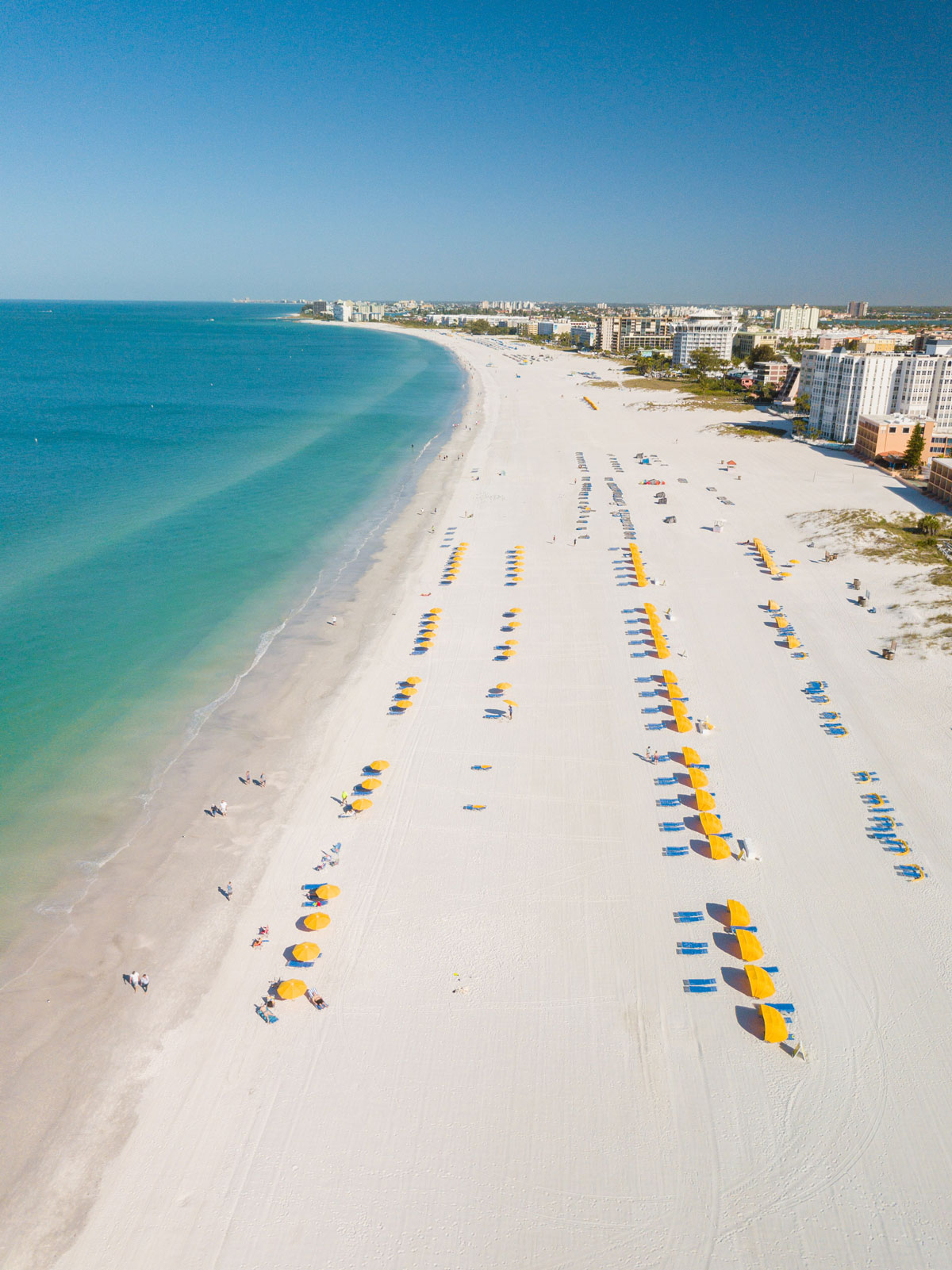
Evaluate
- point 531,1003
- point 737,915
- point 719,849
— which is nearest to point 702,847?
point 719,849

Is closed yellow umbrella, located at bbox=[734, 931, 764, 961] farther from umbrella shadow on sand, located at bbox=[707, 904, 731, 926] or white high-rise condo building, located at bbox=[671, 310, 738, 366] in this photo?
white high-rise condo building, located at bbox=[671, 310, 738, 366]

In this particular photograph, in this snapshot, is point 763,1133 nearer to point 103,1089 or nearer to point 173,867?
point 103,1089

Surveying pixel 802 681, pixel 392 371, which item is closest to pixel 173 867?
pixel 802 681

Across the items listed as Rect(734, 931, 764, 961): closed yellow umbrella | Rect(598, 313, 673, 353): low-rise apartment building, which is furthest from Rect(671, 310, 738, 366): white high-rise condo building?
Rect(734, 931, 764, 961): closed yellow umbrella

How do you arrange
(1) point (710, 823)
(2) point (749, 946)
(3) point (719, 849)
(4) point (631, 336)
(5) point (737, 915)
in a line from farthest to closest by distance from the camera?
(4) point (631, 336), (1) point (710, 823), (3) point (719, 849), (5) point (737, 915), (2) point (749, 946)

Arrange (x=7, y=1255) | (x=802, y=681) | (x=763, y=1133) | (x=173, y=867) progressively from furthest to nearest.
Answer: (x=802, y=681)
(x=173, y=867)
(x=763, y=1133)
(x=7, y=1255)

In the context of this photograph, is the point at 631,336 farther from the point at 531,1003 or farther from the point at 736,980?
the point at 531,1003

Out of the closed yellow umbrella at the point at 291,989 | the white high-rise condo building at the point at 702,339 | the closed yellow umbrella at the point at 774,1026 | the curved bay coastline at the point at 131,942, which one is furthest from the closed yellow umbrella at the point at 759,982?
the white high-rise condo building at the point at 702,339

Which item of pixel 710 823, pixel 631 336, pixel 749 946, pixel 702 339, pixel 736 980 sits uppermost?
pixel 631 336
